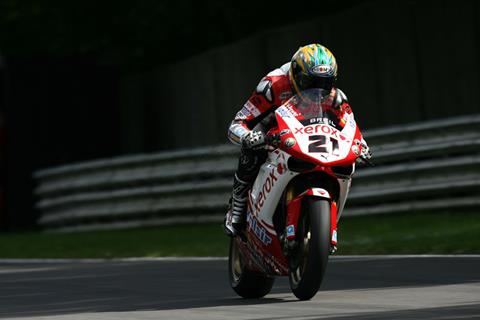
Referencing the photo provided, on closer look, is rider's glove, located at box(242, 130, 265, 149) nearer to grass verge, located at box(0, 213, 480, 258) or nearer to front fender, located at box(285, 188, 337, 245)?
front fender, located at box(285, 188, 337, 245)

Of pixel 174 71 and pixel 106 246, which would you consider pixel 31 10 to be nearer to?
pixel 174 71

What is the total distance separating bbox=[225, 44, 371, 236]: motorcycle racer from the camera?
1005cm

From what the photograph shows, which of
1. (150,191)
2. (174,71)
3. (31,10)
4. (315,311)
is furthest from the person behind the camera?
(31,10)

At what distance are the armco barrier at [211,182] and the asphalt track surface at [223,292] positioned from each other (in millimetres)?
2812

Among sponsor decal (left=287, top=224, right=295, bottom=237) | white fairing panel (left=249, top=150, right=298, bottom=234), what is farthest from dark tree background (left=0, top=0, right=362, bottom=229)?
sponsor decal (left=287, top=224, right=295, bottom=237)

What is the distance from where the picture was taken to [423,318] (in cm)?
836

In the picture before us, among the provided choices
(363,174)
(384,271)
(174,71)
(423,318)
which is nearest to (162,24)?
(174,71)

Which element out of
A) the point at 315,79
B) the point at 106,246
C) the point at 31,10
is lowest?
the point at 106,246

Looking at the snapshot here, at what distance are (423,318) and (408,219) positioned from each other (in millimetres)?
9139

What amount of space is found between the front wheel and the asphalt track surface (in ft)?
0.43

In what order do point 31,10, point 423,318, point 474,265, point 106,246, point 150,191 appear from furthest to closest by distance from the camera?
point 31,10 → point 150,191 → point 106,246 → point 474,265 → point 423,318

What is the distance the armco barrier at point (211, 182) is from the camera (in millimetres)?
17594

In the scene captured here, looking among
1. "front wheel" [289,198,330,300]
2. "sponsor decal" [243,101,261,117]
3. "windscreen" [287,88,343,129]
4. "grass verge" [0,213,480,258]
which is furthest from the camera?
"grass verge" [0,213,480,258]

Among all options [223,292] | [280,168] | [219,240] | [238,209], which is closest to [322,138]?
[280,168]
